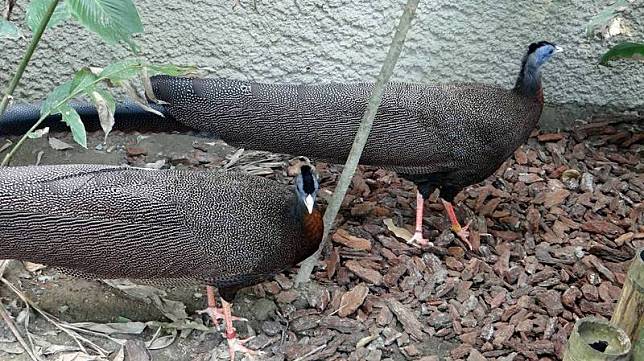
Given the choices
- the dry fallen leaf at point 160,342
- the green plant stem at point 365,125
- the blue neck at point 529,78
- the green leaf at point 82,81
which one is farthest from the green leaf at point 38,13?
the blue neck at point 529,78

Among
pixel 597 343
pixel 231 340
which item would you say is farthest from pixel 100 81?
pixel 597 343

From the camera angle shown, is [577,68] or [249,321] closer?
[249,321]

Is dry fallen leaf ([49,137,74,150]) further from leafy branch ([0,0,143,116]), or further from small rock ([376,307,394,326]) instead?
small rock ([376,307,394,326])

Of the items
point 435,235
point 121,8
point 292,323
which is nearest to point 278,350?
point 292,323

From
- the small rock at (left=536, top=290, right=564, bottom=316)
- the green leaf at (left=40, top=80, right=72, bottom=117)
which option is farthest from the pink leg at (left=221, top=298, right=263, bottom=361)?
the small rock at (left=536, top=290, right=564, bottom=316)

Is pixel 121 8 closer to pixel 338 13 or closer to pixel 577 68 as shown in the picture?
pixel 338 13

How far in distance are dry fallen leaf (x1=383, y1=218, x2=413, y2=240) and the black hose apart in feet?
3.28

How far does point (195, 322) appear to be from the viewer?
9.29 ft

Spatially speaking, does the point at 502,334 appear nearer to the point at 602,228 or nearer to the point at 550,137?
Answer: the point at 602,228

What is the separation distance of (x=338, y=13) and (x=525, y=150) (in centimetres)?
118

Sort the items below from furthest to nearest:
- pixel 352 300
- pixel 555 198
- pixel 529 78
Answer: pixel 555 198 < pixel 529 78 < pixel 352 300

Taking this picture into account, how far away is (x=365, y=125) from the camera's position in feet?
8.81

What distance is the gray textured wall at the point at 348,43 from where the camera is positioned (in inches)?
139

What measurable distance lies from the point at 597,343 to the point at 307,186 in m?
1.30
